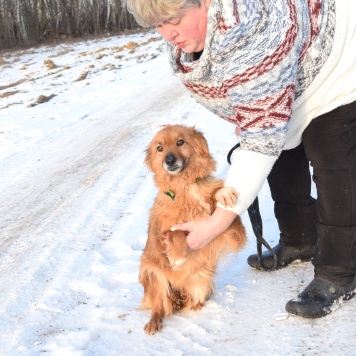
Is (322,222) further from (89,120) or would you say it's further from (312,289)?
(89,120)

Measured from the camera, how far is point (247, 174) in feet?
7.70

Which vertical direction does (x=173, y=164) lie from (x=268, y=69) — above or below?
below

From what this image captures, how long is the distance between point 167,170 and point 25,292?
1.23 metres

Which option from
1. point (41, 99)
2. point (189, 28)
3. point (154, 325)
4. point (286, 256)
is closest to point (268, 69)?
point (189, 28)

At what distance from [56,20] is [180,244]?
106 ft

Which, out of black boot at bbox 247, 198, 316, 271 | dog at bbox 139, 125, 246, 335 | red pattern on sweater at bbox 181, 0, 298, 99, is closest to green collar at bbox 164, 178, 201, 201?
dog at bbox 139, 125, 246, 335

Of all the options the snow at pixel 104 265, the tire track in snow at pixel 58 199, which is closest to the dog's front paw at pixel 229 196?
the snow at pixel 104 265

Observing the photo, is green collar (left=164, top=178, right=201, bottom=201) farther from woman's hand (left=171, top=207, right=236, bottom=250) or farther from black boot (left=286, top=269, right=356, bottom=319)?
black boot (left=286, top=269, right=356, bottom=319)

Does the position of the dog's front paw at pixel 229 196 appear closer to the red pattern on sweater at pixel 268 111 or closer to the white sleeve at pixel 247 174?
the white sleeve at pixel 247 174

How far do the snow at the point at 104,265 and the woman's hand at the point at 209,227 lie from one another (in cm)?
53

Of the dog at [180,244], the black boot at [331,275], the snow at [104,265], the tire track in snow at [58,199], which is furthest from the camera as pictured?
the tire track in snow at [58,199]

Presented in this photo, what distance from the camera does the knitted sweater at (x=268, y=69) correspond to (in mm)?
2059

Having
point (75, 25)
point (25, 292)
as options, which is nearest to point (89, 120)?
point (25, 292)

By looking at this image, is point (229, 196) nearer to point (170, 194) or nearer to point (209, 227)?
point (209, 227)
